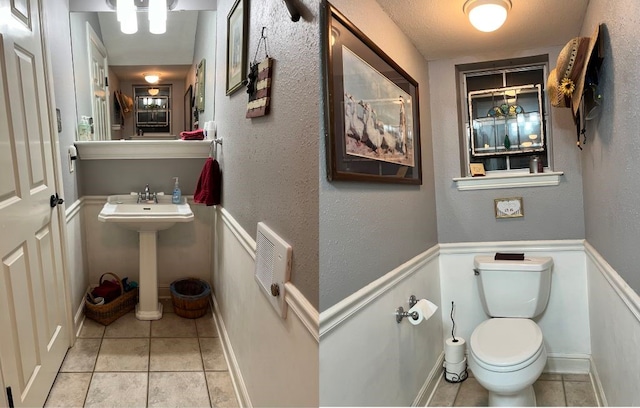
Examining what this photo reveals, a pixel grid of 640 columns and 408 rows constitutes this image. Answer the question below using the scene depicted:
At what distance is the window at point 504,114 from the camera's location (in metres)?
1.79

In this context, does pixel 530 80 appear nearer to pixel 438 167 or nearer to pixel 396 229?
pixel 438 167

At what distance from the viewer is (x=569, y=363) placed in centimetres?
194

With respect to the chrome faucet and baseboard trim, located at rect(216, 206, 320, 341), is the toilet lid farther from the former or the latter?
the chrome faucet

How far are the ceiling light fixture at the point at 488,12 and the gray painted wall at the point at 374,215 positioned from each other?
11.9 inches

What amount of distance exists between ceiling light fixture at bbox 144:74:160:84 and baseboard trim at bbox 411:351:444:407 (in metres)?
2.42

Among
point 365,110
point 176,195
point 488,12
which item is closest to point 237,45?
point 365,110

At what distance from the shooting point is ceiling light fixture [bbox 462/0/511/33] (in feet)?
4.78

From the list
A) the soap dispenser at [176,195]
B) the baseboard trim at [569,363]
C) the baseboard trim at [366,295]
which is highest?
the soap dispenser at [176,195]

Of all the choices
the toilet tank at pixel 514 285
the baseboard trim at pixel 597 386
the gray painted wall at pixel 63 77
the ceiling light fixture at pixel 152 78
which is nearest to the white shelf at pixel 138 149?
the gray painted wall at pixel 63 77

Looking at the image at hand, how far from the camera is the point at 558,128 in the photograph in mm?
1680

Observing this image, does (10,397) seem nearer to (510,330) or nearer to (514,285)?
(510,330)

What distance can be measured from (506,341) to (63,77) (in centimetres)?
272

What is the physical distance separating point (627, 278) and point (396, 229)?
30.2 inches

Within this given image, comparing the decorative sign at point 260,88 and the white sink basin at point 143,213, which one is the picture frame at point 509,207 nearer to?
the decorative sign at point 260,88
